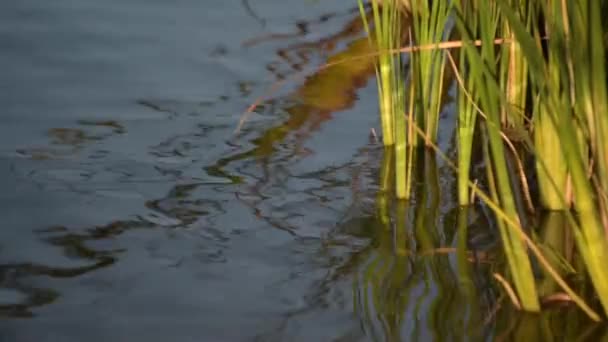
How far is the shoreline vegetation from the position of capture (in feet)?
7.43

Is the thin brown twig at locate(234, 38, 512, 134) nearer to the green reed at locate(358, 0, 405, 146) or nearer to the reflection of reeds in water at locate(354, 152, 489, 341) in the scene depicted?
the green reed at locate(358, 0, 405, 146)

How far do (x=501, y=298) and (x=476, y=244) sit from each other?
1.16 feet

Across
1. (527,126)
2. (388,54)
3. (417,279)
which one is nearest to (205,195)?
(388,54)

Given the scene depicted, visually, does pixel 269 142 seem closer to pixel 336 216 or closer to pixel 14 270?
pixel 336 216

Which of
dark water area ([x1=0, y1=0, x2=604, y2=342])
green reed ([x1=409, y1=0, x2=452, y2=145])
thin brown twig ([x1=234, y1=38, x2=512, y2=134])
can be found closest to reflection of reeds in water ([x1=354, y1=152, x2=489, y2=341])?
dark water area ([x1=0, y1=0, x2=604, y2=342])

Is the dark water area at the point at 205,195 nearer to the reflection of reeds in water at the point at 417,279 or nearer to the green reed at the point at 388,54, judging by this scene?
the reflection of reeds in water at the point at 417,279

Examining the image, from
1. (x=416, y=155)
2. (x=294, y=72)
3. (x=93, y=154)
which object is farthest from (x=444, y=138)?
(x=93, y=154)

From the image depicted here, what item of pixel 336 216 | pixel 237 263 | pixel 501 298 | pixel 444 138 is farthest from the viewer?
pixel 444 138

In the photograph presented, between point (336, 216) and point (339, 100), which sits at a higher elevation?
point (339, 100)

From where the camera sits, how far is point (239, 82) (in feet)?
13.1

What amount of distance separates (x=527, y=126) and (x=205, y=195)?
0.97m

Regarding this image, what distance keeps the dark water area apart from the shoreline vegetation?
127 millimetres

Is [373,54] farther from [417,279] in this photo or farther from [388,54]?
[417,279]

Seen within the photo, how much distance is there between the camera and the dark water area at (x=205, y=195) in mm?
2527
